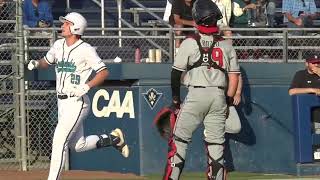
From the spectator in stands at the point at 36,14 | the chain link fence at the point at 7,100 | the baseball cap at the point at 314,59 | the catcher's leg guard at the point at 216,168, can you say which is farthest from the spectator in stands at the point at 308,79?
the spectator in stands at the point at 36,14

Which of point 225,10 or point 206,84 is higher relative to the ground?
point 225,10

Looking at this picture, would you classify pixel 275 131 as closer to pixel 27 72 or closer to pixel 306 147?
pixel 306 147

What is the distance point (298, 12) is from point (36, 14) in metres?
4.62

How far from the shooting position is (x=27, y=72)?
13.6 metres

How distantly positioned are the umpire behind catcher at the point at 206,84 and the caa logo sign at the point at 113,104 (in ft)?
11.8

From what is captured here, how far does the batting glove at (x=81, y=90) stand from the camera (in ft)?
32.7

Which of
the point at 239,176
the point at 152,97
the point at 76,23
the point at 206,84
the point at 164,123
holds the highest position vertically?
the point at 76,23

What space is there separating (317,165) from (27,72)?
4.47m

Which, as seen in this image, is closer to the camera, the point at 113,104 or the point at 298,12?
the point at 113,104

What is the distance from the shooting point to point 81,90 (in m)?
9.98

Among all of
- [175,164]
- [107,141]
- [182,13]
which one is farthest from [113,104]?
[175,164]

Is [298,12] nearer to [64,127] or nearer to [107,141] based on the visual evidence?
[107,141]

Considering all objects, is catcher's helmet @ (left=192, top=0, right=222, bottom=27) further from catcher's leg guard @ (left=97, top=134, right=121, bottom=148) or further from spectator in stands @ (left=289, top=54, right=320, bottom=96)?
spectator in stands @ (left=289, top=54, right=320, bottom=96)

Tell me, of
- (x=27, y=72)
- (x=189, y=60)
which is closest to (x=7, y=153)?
(x=27, y=72)
